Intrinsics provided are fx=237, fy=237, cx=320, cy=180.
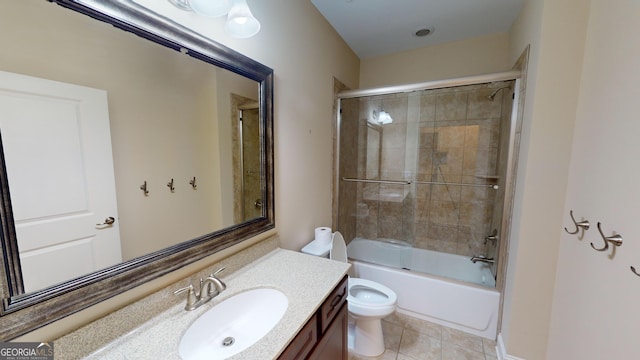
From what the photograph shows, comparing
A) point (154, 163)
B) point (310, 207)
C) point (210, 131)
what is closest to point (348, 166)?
point (310, 207)

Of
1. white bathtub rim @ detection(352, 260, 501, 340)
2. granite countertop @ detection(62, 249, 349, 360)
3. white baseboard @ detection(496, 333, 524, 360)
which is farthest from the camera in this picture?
white bathtub rim @ detection(352, 260, 501, 340)

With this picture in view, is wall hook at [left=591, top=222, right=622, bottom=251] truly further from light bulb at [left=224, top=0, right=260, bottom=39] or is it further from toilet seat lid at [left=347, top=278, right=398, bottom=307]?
light bulb at [left=224, top=0, right=260, bottom=39]

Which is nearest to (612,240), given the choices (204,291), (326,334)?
(326,334)

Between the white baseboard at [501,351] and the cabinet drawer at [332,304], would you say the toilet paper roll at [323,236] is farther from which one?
the white baseboard at [501,351]

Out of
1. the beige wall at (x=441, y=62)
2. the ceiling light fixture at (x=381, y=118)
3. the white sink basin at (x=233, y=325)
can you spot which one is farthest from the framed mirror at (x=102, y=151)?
the beige wall at (x=441, y=62)

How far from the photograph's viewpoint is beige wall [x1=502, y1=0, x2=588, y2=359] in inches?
52.5

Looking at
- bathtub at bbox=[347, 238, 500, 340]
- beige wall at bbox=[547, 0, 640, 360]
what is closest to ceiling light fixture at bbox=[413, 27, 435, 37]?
beige wall at bbox=[547, 0, 640, 360]

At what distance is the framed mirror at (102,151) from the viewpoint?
63 centimetres

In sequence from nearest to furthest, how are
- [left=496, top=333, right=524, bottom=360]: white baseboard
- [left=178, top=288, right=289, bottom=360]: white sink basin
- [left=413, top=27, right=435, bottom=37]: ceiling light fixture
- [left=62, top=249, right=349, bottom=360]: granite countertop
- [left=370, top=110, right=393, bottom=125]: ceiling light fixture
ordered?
1. [left=62, top=249, right=349, bottom=360]: granite countertop
2. [left=178, top=288, right=289, bottom=360]: white sink basin
3. [left=496, top=333, right=524, bottom=360]: white baseboard
4. [left=413, top=27, right=435, bottom=37]: ceiling light fixture
5. [left=370, top=110, right=393, bottom=125]: ceiling light fixture

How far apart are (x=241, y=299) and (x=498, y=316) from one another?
6.56ft

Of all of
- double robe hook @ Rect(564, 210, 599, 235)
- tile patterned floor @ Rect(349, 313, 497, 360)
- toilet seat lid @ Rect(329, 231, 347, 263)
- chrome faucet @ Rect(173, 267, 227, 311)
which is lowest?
tile patterned floor @ Rect(349, 313, 497, 360)

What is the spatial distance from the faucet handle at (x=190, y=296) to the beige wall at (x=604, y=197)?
1.61 metres

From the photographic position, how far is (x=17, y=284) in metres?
0.62

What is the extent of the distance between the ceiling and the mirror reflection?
4.50 ft
